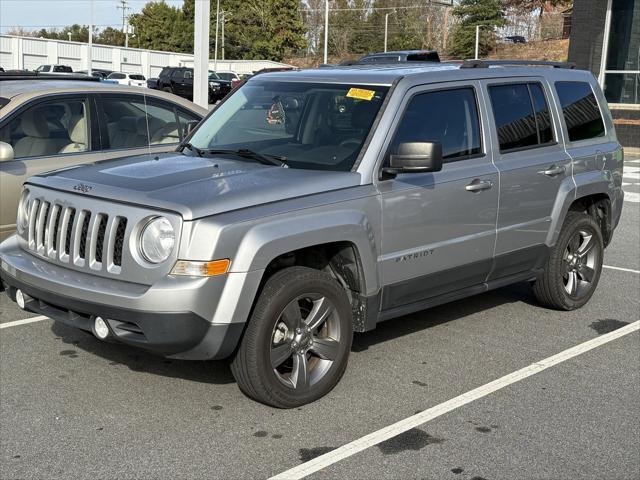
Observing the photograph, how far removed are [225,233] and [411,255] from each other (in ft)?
4.72

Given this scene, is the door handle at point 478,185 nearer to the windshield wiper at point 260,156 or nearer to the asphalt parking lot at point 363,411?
the asphalt parking lot at point 363,411

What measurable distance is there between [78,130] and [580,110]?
421 cm

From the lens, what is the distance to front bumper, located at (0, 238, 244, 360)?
14.2ft

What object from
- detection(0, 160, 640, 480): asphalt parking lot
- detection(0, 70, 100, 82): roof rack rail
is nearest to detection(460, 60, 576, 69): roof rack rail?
detection(0, 160, 640, 480): asphalt parking lot

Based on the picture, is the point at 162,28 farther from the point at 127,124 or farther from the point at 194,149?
the point at 194,149

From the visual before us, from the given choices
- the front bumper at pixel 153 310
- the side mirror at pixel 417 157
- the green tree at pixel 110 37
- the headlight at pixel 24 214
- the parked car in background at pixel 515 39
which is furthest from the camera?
the green tree at pixel 110 37

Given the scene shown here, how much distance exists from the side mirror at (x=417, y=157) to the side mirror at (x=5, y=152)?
3298mm

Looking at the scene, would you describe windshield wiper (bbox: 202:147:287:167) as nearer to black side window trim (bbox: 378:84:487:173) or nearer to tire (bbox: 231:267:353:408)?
black side window trim (bbox: 378:84:487:173)

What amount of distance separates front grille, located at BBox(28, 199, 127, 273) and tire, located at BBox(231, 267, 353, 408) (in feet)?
2.66

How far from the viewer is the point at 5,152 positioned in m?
6.75

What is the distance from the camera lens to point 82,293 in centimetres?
457

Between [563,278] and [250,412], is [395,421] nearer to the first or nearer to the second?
[250,412]

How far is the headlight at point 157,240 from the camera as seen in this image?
4.42 metres

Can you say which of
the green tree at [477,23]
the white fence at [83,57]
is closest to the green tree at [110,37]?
the white fence at [83,57]
